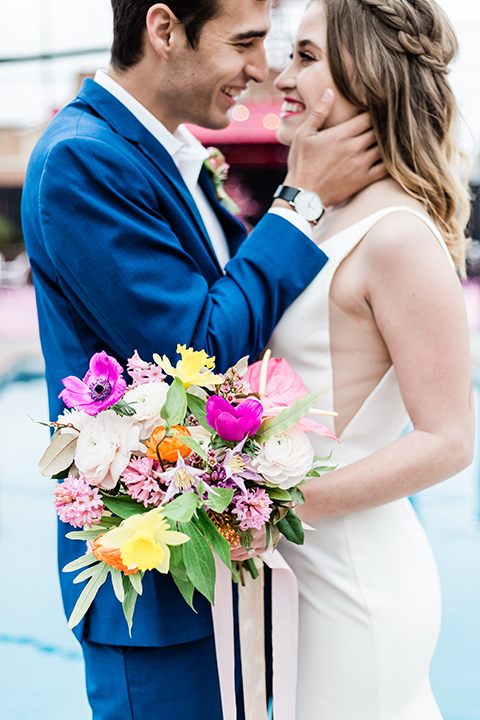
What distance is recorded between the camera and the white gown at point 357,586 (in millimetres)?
1500

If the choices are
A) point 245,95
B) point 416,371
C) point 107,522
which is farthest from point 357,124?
point 245,95

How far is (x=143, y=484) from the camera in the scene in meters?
1.04

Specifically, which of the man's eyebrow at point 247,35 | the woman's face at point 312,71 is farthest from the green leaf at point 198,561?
the man's eyebrow at point 247,35

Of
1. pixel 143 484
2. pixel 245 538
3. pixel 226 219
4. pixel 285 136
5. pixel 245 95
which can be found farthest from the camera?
pixel 245 95

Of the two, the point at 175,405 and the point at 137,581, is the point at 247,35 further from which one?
the point at 137,581

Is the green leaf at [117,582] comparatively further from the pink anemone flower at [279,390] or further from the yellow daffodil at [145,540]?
the pink anemone flower at [279,390]

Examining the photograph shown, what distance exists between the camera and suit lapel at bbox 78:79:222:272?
1.51 meters

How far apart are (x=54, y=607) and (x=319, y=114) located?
3.14 metres

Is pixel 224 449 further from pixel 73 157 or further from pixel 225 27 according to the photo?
pixel 225 27

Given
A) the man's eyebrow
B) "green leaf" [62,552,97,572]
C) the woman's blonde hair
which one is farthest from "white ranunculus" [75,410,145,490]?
the man's eyebrow

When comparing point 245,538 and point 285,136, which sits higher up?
point 285,136

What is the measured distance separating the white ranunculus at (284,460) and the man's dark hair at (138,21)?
3.20 feet

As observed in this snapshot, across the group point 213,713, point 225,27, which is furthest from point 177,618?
point 225,27

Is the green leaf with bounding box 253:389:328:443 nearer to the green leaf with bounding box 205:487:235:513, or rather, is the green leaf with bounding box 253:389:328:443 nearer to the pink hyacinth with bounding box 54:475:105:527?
the green leaf with bounding box 205:487:235:513
